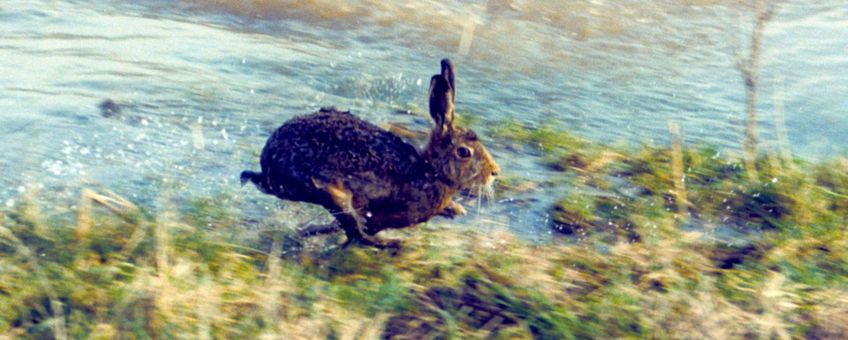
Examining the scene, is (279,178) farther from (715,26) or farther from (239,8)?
(715,26)

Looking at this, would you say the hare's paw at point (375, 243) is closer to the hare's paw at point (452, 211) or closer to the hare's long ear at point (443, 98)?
the hare's paw at point (452, 211)

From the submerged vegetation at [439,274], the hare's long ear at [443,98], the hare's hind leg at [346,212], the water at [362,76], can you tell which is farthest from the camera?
the water at [362,76]

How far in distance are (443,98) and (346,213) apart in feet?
2.06

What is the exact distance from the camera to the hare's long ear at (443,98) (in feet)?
14.6

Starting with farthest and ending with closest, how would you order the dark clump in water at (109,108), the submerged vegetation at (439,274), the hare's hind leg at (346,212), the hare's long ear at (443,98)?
the dark clump in water at (109,108), the hare's long ear at (443,98), the hare's hind leg at (346,212), the submerged vegetation at (439,274)

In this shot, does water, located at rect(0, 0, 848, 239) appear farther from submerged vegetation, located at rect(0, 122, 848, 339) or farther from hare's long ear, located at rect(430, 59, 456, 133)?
hare's long ear, located at rect(430, 59, 456, 133)

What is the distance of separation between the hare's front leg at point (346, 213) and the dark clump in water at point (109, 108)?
6.49 feet

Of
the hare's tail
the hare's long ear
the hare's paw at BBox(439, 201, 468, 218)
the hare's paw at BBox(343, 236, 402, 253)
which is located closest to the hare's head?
the hare's long ear

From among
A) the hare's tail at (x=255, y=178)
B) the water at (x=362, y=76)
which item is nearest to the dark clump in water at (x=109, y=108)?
the water at (x=362, y=76)

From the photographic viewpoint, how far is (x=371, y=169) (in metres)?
4.34

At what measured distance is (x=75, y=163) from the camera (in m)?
5.04

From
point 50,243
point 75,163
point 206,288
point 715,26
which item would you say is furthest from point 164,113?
point 715,26

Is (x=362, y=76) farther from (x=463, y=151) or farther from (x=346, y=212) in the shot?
(x=346, y=212)

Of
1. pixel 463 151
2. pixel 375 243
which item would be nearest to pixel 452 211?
pixel 463 151
